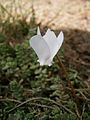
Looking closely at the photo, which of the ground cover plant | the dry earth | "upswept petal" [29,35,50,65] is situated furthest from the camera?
the dry earth

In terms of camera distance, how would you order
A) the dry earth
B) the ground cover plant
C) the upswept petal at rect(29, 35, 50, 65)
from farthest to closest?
the dry earth → the ground cover plant → the upswept petal at rect(29, 35, 50, 65)

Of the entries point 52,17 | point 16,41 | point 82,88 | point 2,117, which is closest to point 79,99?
point 82,88

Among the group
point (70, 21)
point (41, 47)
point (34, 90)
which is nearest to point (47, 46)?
point (41, 47)

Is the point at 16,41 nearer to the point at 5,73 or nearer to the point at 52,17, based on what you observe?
the point at 5,73

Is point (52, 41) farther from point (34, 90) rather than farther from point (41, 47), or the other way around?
point (34, 90)

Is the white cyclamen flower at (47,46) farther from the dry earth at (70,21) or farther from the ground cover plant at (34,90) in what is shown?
the dry earth at (70,21)

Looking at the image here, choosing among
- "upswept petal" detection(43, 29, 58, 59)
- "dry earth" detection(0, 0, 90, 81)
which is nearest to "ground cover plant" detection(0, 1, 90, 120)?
"dry earth" detection(0, 0, 90, 81)

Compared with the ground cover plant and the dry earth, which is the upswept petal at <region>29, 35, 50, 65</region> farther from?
the dry earth
